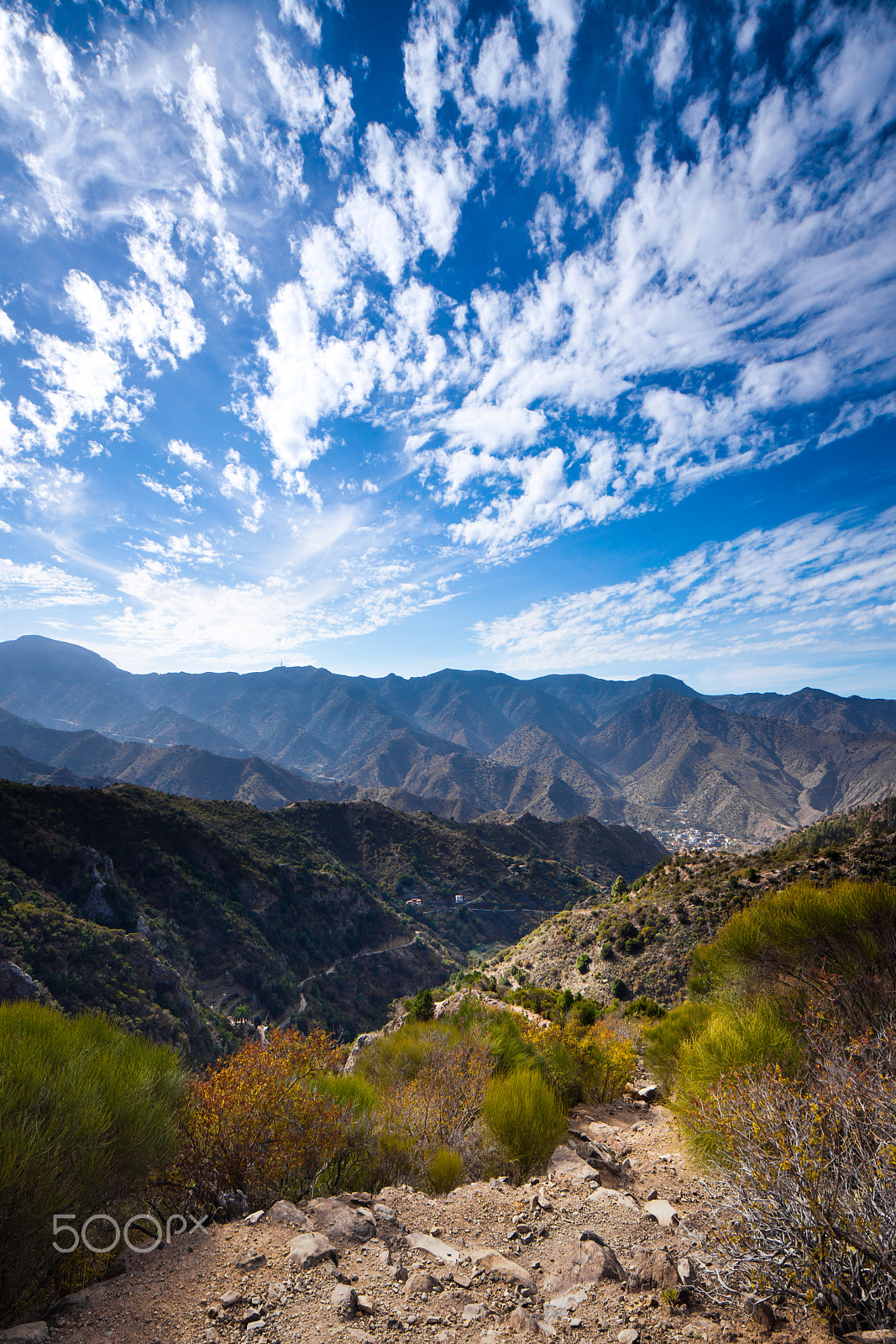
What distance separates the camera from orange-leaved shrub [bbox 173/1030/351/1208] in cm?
634

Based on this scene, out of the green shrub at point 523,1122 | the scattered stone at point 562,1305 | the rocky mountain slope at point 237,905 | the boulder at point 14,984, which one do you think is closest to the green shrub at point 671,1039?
the green shrub at point 523,1122

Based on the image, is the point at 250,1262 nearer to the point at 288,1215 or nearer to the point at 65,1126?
the point at 288,1215

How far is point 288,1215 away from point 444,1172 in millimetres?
3155

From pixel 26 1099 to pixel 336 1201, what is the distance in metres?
3.85

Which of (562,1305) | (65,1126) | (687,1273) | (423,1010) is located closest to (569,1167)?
(562,1305)

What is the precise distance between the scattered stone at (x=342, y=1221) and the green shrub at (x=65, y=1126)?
1.87 m

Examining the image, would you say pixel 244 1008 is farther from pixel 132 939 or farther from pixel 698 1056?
pixel 698 1056

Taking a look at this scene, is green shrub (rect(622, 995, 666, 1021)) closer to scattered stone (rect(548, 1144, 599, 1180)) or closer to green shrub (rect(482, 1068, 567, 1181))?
green shrub (rect(482, 1068, 567, 1181))

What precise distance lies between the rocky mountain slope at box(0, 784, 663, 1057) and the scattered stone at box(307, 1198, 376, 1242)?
15.2 meters

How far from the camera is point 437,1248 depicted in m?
5.46

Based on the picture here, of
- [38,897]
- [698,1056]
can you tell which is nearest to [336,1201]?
[698,1056]

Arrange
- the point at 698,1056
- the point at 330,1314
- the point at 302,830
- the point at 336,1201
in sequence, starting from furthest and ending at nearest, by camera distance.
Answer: the point at 302,830, the point at 698,1056, the point at 336,1201, the point at 330,1314

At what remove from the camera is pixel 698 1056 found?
8047 mm

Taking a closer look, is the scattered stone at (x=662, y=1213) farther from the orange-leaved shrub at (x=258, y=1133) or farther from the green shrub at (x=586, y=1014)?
the green shrub at (x=586, y=1014)
